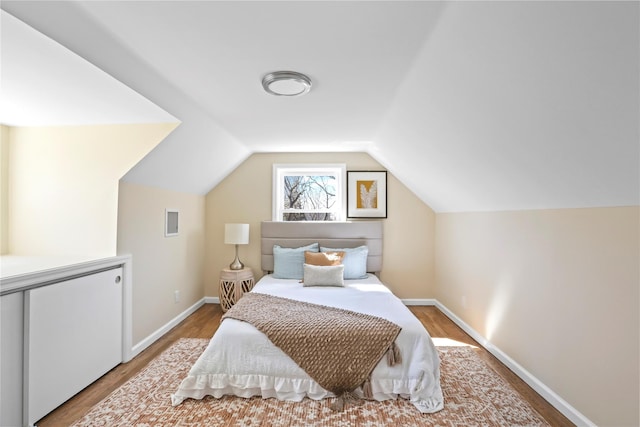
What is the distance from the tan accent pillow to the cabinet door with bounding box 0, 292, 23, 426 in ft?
8.38

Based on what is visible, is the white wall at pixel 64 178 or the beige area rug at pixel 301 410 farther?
the white wall at pixel 64 178

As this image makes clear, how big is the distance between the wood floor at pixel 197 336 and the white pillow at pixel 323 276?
116cm

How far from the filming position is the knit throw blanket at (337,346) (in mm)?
2113

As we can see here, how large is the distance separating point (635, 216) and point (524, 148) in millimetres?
614

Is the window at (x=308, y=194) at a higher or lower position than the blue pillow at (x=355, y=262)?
higher

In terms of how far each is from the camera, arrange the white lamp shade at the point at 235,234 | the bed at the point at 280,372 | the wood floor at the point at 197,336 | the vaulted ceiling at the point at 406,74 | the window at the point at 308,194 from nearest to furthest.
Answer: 1. the vaulted ceiling at the point at 406,74
2. the wood floor at the point at 197,336
3. the bed at the point at 280,372
4. the white lamp shade at the point at 235,234
5. the window at the point at 308,194

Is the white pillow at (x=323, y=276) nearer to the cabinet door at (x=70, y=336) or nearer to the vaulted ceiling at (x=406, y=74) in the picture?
the vaulted ceiling at (x=406, y=74)

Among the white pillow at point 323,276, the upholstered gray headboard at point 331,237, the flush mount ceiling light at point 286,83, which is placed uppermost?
the flush mount ceiling light at point 286,83

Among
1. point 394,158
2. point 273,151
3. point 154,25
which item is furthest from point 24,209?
point 394,158

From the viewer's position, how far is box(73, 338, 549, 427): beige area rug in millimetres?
1900

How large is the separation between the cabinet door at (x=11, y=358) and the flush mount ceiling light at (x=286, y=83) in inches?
78.9

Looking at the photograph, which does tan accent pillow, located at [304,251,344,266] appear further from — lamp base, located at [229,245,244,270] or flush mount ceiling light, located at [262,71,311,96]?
flush mount ceiling light, located at [262,71,311,96]

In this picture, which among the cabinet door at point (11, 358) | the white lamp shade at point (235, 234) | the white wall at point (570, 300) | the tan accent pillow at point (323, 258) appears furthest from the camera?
the white lamp shade at point (235, 234)

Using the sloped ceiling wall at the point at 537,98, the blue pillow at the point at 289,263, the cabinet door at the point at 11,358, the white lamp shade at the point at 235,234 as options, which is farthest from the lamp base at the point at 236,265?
the sloped ceiling wall at the point at 537,98
